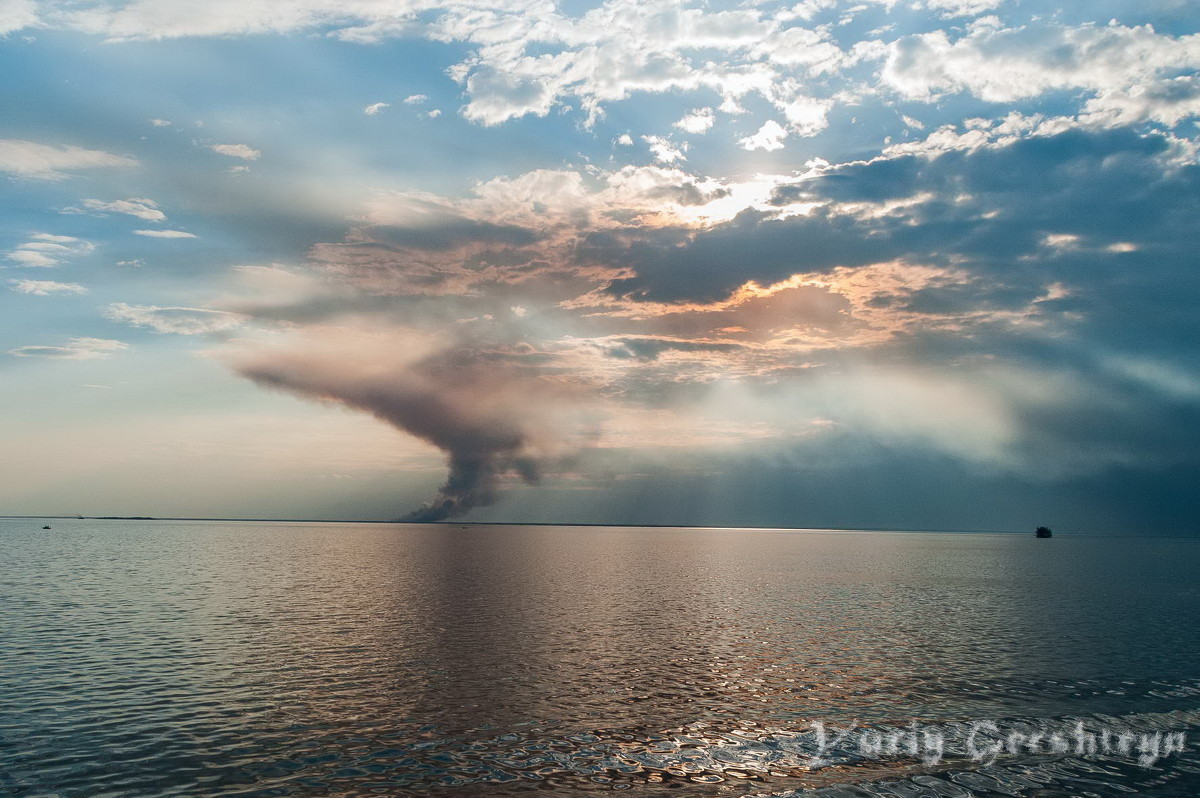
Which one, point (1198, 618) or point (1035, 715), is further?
point (1198, 618)

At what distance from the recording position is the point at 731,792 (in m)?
26.5

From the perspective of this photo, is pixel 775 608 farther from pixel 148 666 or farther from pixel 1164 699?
pixel 148 666

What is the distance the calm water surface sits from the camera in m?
27.7

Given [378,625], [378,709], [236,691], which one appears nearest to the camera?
[378,709]

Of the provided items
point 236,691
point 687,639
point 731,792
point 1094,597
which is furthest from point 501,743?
point 1094,597

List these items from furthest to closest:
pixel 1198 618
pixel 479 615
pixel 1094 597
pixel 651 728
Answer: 1. pixel 1094 597
2. pixel 1198 618
3. pixel 479 615
4. pixel 651 728

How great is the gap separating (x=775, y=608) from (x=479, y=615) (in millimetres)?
32779

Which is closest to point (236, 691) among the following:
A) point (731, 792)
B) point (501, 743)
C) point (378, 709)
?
point (378, 709)

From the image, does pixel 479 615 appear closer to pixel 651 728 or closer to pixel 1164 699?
pixel 651 728

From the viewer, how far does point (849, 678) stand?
45438 mm

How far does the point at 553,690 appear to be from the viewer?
4103 centimetres

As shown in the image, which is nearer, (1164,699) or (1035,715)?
(1035,715)

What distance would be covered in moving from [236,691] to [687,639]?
33.3 metres

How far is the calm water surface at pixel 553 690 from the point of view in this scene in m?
27.7
